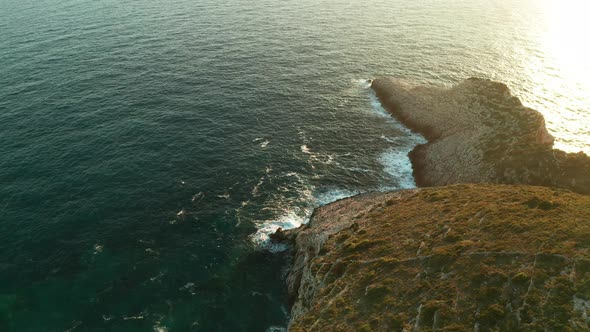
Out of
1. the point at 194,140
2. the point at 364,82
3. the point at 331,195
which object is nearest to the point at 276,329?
the point at 331,195

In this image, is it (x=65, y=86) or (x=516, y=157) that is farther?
(x=65, y=86)

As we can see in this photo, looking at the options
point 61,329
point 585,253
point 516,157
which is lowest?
point 61,329

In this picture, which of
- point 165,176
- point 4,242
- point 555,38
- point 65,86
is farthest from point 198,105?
point 555,38

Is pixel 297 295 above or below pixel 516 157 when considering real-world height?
below

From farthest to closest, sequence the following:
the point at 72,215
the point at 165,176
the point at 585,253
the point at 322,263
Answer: the point at 165,176, the point at 72,215, the point at 322,263, the point at 585,253

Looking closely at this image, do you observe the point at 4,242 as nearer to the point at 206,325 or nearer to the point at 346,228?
the point at 206,325

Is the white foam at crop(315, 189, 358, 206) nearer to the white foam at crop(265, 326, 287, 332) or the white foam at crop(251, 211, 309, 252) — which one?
the white foam at crop(251, 211, 309, 252)

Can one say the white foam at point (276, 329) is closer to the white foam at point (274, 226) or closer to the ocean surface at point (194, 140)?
the ocean surface at point (194, 140)

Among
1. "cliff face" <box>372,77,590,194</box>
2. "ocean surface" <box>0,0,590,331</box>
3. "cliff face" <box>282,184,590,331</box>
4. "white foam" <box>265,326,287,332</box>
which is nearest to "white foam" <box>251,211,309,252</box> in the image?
"ocean surface" <box>0,0,590,331</box>
